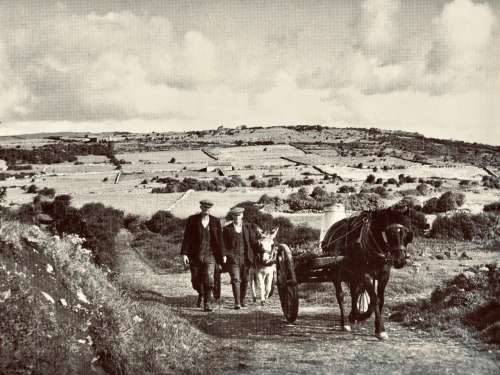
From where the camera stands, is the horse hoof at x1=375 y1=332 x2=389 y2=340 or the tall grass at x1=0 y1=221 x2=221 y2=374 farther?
the horse hoof at x1=375 y1=332 x2=389 y2=340

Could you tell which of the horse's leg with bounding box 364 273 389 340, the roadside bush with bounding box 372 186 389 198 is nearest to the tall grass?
the horse's leg with bounding box 364 273 389 340

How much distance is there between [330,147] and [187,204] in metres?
44.5

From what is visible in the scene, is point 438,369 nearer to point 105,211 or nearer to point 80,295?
point 80,295

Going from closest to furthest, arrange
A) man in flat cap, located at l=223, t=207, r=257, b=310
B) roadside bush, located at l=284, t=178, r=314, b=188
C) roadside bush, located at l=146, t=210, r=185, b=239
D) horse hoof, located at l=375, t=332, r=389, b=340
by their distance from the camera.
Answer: horse hoof, located at l=375, t=332, r=389, b=340 < man in flat cap, located at l=223, t=207, r=257, b=310 < roadside bush, located at l=146, t=210, r=185, b=239 < roadside bush, located at l=284, t=178, r=314, b=188

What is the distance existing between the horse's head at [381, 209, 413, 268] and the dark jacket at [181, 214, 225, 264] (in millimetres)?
3774

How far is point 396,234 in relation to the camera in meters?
8.77

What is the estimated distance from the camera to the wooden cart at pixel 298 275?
1012 cm

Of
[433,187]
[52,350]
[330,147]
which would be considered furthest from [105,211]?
[330,147]

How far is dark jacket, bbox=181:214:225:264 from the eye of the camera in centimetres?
1163

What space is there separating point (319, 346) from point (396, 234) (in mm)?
2000

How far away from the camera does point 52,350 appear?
6.57m

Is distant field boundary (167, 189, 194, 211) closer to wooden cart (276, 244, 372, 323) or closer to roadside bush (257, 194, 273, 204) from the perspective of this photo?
roadside bush (257, 194, 273, 204)

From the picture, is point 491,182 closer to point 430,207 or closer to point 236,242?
point 430,207

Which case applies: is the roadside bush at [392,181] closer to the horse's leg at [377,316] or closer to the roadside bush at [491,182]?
the roadside bush at [491,182]
